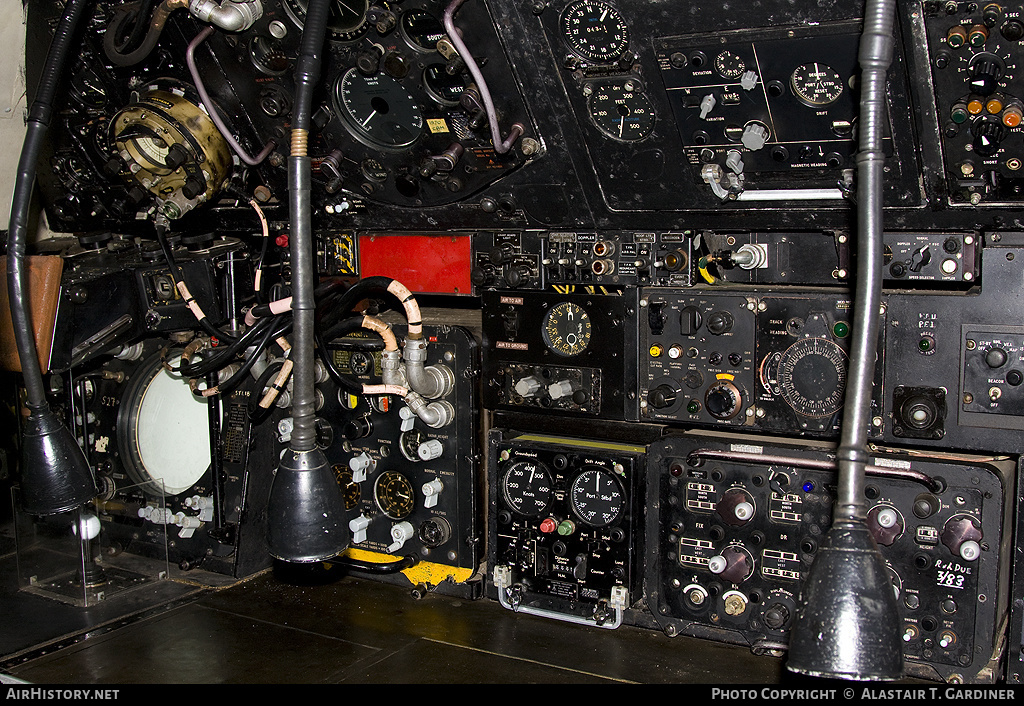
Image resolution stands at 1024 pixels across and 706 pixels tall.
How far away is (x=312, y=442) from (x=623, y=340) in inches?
48.8

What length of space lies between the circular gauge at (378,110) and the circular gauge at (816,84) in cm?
137

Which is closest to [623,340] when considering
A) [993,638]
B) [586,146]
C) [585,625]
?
[586,146]

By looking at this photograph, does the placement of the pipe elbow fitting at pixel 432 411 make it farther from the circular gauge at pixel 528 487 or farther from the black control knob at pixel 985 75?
the black control knob at pixel 985 75

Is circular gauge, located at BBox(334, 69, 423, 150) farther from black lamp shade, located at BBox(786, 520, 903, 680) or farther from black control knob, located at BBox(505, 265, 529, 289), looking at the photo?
black lamp shade, located at BBox(786, 520, 903, 680)

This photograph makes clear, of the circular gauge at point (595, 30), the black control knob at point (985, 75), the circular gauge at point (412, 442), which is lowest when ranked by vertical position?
the circular gauge at point (412, 442)

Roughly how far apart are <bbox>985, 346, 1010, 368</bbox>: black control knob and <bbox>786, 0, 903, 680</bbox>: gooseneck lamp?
3.58ft

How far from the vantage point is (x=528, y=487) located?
10.7ft

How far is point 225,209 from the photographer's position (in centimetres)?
396

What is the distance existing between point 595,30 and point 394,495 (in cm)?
198

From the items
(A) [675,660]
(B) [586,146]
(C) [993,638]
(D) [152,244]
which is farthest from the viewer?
(D) [152,244]

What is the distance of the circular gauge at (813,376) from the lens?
2.79 meters

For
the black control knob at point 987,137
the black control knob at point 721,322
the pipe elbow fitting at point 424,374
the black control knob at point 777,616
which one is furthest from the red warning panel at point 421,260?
the black control knob at point 987,137

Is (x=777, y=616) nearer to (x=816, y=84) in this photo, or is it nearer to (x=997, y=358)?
(x=997, y=358)

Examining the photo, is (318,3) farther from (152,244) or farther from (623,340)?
(152,244)
